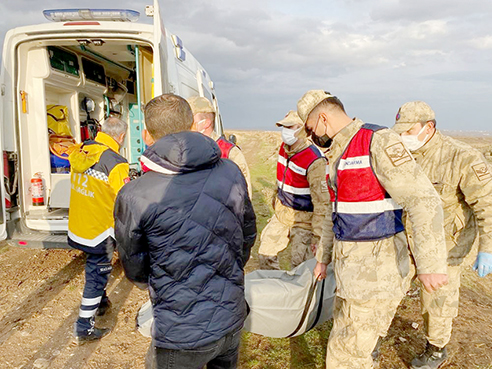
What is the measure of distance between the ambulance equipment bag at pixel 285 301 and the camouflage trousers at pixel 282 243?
72 centimetres

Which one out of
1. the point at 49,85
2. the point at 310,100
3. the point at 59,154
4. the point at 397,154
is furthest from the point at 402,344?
the point at 49,85

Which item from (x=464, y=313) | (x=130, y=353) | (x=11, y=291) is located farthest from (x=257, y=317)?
(x=11, y=291)

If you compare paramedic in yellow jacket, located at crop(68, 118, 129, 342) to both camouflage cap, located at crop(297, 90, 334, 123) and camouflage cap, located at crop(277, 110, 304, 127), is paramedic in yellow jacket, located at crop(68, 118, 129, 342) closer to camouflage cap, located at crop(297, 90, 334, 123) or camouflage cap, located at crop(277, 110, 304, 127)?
camouflage cap, located at crop(277, 110, 304, 127)

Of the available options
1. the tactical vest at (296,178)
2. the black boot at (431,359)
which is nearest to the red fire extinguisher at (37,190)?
the tactical vest at (296,178)

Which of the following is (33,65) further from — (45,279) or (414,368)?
(414,368)

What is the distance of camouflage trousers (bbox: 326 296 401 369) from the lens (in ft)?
6.75

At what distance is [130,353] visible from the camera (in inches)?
117

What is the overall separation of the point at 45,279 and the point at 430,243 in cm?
432

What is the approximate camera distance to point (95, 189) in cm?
293

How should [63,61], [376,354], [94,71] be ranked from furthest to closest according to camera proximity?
[94,71]
[63,61]
[376,354]

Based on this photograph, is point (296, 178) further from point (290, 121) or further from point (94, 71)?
point (94, 71)

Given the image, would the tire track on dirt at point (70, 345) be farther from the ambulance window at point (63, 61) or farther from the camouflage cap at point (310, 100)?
the ambulance window at point (63, 61)

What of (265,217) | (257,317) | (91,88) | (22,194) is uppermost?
(91,88)

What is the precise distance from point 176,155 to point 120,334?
8.45ft
